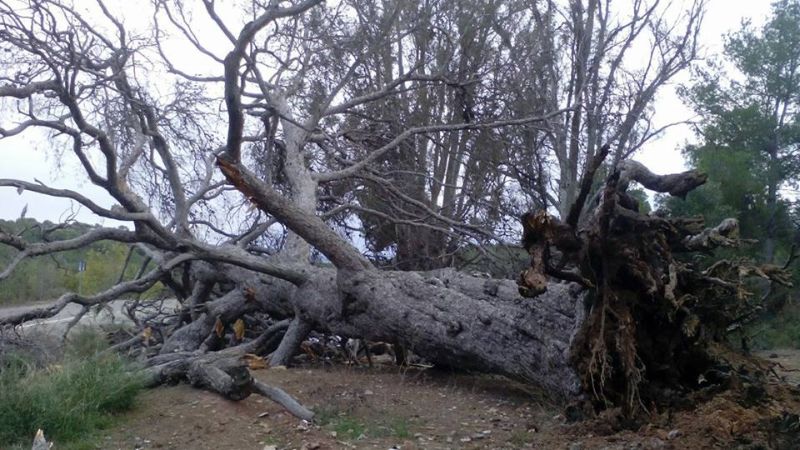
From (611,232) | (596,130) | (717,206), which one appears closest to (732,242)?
(611,232)

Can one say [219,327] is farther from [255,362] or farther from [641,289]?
[641,289]

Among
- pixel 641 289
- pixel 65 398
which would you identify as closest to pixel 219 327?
pixel 65 398

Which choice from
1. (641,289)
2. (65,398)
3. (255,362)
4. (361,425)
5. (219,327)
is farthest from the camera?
(219,327)

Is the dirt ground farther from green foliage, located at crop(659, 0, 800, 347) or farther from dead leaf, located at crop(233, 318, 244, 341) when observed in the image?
green foliage, located at crop(659, 0, 800, 347)

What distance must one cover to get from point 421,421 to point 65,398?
251 cm

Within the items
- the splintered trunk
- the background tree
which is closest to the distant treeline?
the background tree

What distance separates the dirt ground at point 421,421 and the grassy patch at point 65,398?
0.16m

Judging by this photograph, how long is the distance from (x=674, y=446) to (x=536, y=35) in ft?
31.2

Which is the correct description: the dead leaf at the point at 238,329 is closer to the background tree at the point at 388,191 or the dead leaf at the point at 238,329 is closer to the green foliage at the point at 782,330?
the background tree at the point at 388,191

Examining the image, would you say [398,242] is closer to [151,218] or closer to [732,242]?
[151,218]

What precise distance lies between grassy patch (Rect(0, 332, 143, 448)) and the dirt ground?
0.16m

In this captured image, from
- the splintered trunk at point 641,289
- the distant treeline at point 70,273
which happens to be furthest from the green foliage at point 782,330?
the distant treeline at point 70,273

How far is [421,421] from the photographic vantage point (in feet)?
21.5

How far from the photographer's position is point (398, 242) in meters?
13.0
